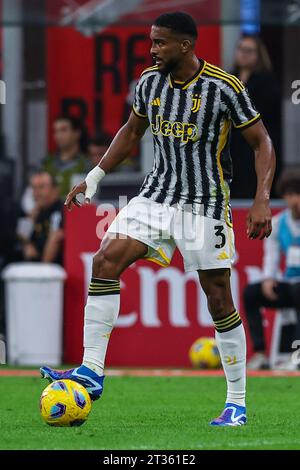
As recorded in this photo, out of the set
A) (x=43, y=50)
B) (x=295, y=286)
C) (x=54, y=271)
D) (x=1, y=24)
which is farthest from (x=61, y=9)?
(x=295, y=286)

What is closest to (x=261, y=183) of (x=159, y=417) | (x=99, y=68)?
(x=159, y=417)

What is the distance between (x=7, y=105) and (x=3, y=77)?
0.38m

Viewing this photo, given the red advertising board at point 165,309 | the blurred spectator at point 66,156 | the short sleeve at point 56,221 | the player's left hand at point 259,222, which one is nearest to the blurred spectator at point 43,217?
the short sleeve at point 56,221

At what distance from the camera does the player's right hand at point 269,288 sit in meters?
12.1

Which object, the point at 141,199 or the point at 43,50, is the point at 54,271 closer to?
the point at 43,50

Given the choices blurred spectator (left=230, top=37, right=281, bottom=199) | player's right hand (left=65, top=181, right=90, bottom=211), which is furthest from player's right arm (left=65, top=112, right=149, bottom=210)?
blurred spectator (left=230, top=37, right=281, bottom=199)

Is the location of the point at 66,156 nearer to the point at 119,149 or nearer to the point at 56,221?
the point at 56,221

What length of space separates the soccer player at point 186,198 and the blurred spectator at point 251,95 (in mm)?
5740

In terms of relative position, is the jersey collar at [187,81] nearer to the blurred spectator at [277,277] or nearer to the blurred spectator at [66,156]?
the blurred spectator at [277,277]

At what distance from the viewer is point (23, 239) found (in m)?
14.1

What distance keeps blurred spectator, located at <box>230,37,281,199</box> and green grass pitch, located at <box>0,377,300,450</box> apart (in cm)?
277

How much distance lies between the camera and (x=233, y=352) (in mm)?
7355

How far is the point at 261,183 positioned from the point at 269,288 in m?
Result: 5.00

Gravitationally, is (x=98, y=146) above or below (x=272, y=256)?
above
